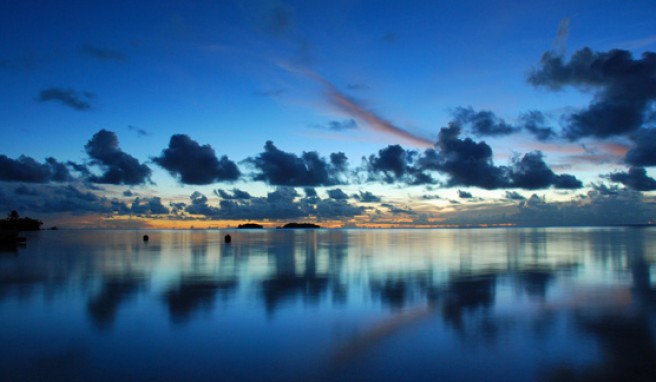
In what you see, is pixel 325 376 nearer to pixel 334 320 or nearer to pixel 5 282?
pixel 334 320

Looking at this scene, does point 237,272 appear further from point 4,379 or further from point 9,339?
point 4,379

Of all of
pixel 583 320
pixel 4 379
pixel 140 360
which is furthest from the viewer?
pixel 583 320

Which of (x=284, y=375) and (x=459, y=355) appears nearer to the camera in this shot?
(x=284, y=375)

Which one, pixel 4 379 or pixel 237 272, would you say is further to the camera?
pixel 237 272

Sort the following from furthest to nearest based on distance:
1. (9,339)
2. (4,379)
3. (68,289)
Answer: (68,289) < (9,339) < (4,379)

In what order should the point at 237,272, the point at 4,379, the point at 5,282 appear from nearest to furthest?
the point at 4,379, the point at 5,282, the point at 237,272

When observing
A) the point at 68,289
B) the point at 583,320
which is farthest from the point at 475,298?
the point at 68,289

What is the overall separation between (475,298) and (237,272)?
17034 millimetres

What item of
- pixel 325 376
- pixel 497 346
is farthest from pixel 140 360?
pixel 497 346

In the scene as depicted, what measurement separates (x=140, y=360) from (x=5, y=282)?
2033 cm

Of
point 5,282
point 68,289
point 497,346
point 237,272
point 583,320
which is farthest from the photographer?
point 237,272

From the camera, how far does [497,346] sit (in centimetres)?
1277

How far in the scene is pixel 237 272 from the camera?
3192 centimetres

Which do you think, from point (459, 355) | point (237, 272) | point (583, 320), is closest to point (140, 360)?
point (459, 355)
